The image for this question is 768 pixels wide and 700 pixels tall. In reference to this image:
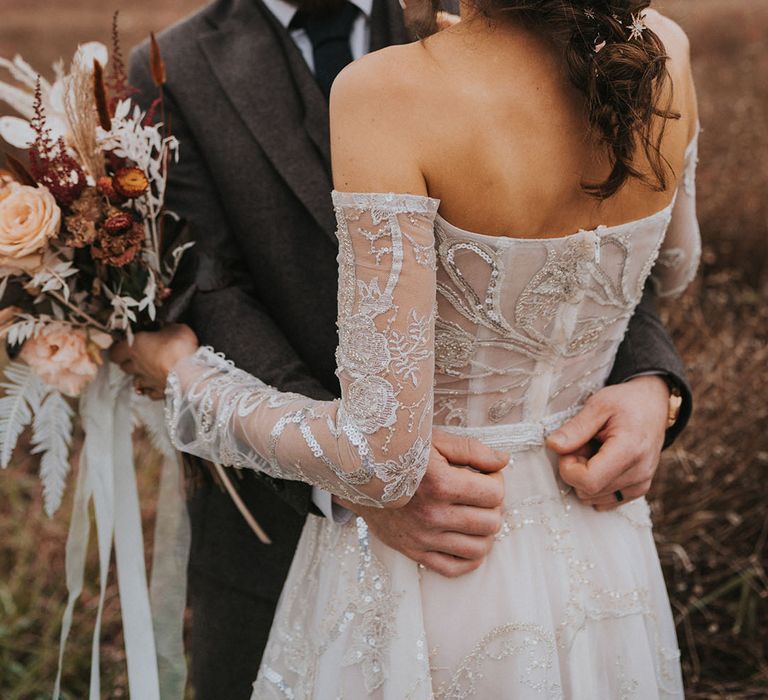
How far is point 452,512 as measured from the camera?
4.92 ft

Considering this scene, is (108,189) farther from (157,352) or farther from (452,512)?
(452,512)

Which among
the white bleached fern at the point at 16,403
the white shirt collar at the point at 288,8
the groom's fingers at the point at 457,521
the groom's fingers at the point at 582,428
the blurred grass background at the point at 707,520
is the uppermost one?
the white shirt collar at the point at 288,8

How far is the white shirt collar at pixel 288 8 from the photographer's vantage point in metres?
1.95

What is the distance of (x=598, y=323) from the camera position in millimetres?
1536

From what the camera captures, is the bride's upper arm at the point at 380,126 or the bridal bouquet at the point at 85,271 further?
the bridal bouquet at the point at 85,271

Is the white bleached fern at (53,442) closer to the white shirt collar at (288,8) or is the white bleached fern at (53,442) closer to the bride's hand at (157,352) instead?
the bride's hand at (157,352)

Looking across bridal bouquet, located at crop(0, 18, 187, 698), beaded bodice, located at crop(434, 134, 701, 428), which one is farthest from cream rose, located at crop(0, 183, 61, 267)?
beaded bodice, located at crop(434, 134, 701, 428)

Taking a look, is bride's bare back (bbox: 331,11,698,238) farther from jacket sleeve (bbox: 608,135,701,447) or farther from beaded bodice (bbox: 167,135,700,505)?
jacket sleeve (bbox: 608,135,701,447)

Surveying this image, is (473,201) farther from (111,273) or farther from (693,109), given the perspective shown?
(111,273)

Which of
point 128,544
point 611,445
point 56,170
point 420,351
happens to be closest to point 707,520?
point 611,445

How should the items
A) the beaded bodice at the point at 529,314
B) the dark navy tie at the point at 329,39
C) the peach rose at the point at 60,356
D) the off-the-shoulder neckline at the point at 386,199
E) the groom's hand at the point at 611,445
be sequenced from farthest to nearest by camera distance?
the dark navy tie at the point at 329,39 < the peach rose at the point at 60,356 < the groom's hand at the point at 611,445 < the beaded bodice at the point at 529,314 < the off-the-shoulder neckline at the point at 386,199

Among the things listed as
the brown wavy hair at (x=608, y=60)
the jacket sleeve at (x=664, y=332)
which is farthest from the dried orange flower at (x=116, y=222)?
the jacket sleeve at (x=664, y=332)

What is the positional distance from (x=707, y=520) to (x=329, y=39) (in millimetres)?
2291

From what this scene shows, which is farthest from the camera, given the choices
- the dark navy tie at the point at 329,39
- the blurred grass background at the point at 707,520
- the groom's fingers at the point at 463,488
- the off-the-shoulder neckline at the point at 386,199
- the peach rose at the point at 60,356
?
the blurred grass background at the point at 707,520
